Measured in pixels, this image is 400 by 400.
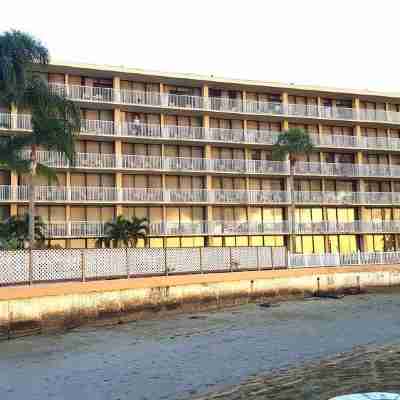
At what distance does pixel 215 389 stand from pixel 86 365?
475cm

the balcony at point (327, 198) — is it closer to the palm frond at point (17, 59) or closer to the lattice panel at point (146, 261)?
the lattice panel at point (146, 261)

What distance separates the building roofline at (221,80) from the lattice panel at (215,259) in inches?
835

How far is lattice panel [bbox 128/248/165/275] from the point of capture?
26094 mm

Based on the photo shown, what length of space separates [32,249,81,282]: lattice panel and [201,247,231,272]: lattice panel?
281 inches

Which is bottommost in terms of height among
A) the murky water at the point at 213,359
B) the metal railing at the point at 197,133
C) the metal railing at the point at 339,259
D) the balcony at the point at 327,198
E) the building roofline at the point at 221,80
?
the murky water at the point at 213,359

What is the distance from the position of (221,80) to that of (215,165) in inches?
277

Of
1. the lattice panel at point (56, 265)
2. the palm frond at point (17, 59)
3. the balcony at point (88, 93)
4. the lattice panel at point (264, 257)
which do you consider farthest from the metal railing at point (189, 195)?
the lattice panel at point (56, 265)

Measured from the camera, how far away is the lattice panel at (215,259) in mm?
29062

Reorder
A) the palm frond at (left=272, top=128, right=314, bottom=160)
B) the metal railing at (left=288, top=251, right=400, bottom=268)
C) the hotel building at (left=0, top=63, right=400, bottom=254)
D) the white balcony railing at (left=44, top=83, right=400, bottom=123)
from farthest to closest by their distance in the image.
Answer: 1. the white balcony railing at (left=44, top=83, right=400, bottom=123)
2. the hotel building at (left=0, top=63, right=400, bottom=254)
3. the palm frond at (left=272, top=128, right=314, bottom=160)
4. the metal railing at (left=288, top=251, right=400, bottom=268)

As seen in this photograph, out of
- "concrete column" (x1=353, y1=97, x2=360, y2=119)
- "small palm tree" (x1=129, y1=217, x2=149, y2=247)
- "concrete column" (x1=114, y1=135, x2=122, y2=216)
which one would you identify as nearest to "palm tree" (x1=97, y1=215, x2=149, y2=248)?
"small palm tree" (x1=129, y1=217, x2=149, y2=247)

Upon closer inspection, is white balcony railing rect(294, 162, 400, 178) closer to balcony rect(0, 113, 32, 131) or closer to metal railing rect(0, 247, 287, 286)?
metal railing rect(0, 247, 287, 286)

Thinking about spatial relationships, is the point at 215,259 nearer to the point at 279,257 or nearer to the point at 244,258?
the point at 244,258

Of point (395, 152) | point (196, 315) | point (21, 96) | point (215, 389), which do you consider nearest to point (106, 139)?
point (21, 96)

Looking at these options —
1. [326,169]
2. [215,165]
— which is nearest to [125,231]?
[215,165]
